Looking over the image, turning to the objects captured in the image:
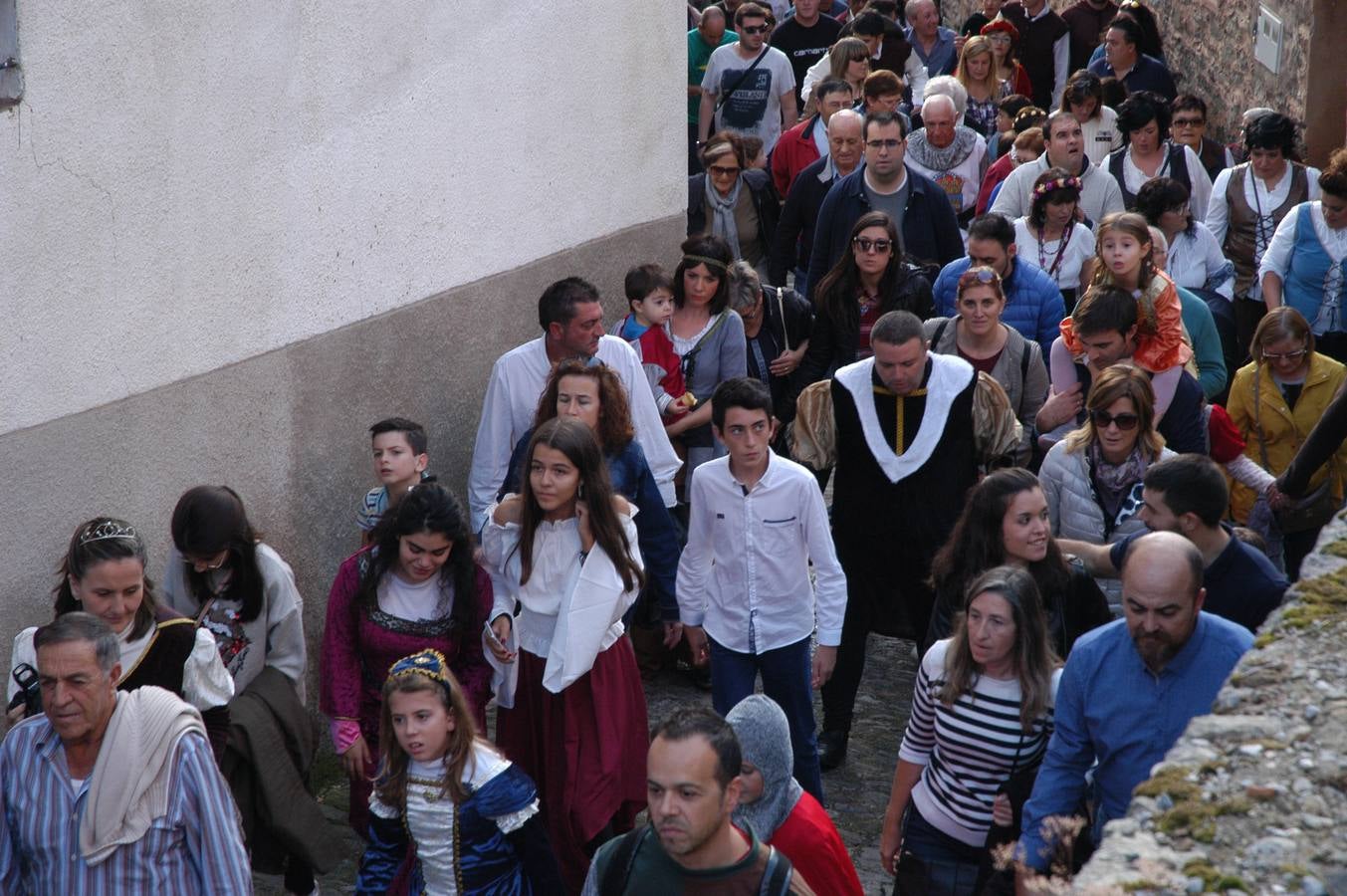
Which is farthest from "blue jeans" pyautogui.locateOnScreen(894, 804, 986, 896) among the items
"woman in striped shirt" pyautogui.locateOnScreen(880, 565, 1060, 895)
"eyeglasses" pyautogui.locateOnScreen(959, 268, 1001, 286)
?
"eyeglasses" pyautogui.locateOnScreen(959, 268, 1001, 286)

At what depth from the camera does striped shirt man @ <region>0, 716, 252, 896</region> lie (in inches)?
186

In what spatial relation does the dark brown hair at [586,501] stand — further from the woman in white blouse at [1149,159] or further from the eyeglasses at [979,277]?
the woman in white blouse at [1149,159]

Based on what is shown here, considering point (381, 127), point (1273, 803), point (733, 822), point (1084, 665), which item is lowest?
point (733, 822)

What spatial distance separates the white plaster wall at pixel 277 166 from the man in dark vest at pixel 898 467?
2.04 m

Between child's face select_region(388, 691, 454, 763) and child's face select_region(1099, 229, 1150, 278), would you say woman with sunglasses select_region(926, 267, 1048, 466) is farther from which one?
child's face select_region(388, 691, 454, 763)

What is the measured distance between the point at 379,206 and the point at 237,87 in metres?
0.95

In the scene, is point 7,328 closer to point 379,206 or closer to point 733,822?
point 379,206

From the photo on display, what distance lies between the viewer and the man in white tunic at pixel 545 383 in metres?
7.41

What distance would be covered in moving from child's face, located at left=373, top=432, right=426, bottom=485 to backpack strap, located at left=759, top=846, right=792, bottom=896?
112 inches

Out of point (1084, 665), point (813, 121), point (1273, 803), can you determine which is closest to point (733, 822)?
point (1084, 665)

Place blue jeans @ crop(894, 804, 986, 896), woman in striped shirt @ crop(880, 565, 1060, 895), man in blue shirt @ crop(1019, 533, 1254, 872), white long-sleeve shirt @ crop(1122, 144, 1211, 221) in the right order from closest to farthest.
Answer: man in blue shirt @ crop(1019, 533, 1254, 872)
woman in striped shirt @ crop(880, 565, 1060, 895)
blue jeans @ crop(894, 804, 986, 896)
white long-sleeve shirt @ crop(1122, 144, 1211, 221)

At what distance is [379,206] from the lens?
7.57 meters

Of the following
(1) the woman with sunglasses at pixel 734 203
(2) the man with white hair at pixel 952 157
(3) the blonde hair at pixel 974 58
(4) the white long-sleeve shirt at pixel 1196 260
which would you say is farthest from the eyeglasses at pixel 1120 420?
(3) the blonde hair at pixel 974 58

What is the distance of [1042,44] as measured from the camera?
51.0 ft
